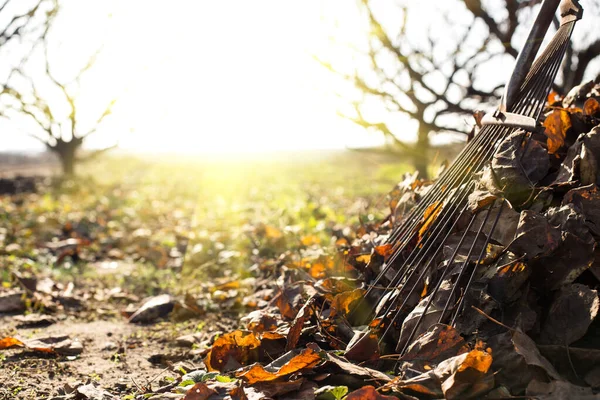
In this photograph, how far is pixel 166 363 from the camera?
244 cm

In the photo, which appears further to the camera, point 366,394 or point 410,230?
point 410,230

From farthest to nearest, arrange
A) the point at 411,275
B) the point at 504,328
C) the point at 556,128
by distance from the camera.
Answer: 1. the point at 556,128
2. the point at 411,275
3. the point at 504,328

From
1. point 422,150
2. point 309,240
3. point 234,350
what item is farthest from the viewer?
point 422,150

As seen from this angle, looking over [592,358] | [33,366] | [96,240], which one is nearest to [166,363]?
[33,366]

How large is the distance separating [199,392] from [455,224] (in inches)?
44.3

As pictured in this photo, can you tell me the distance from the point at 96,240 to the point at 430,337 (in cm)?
532

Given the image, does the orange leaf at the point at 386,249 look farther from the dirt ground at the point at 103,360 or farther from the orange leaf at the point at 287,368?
the dirt ground at the point at 103,360

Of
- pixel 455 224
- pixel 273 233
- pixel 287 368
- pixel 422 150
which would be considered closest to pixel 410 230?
pixel 455 224

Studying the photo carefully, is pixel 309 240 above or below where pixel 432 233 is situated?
below

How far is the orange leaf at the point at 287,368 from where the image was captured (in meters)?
1.66

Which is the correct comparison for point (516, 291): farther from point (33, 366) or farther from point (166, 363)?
point (33, 366)

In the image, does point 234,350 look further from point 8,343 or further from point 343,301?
point 8,343

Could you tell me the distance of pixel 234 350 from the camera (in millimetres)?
2039

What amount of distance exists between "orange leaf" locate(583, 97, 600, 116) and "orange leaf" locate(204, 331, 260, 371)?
1.72 metres
